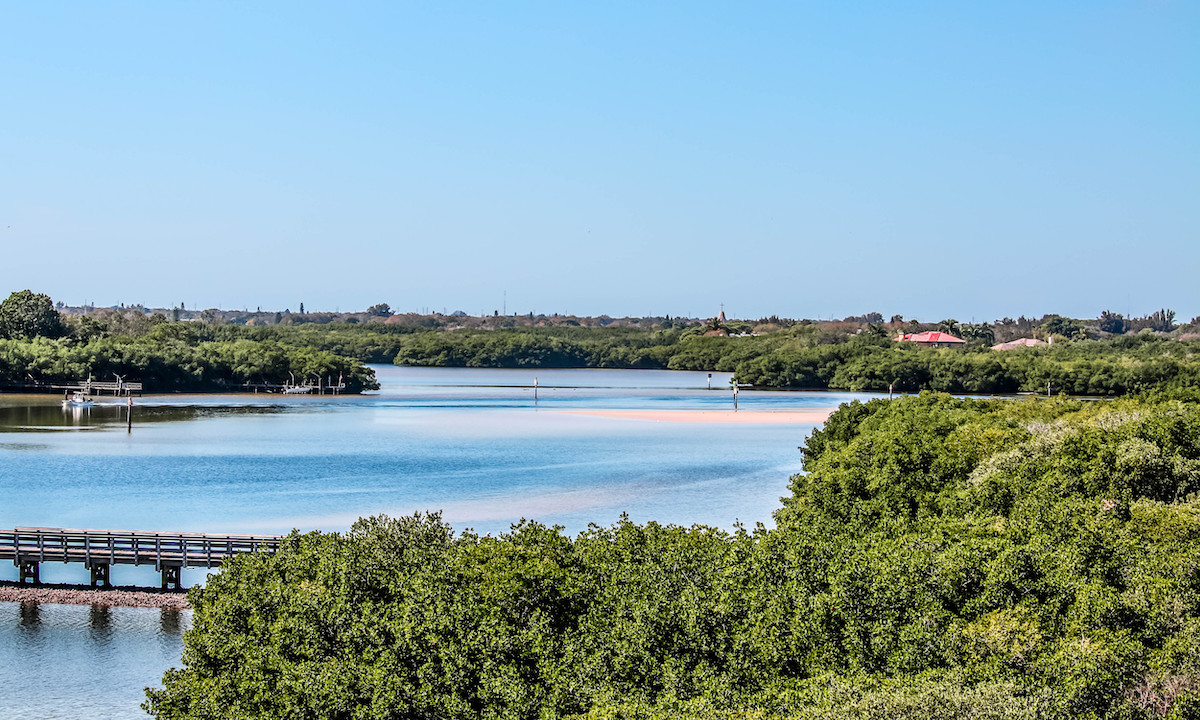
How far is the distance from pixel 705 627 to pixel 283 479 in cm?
4503

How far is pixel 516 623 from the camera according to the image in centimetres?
2125

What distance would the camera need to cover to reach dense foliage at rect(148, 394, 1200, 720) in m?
18.4

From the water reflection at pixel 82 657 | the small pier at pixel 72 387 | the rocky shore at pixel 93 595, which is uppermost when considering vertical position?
the small pier at pixel 72 387

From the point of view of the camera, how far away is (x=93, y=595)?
33.8 m

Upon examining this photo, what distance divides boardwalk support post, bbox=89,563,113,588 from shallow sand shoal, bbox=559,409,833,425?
7538cm

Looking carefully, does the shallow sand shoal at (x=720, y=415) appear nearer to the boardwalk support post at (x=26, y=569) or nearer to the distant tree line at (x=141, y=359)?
the distant tree line at (x=141, y=359)

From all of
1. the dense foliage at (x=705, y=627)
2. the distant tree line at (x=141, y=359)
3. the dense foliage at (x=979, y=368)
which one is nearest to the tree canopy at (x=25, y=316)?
the distant tree line at (x=141, y=359)

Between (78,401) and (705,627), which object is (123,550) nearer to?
(705,627)

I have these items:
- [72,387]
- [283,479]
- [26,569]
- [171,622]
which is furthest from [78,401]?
[171,622]

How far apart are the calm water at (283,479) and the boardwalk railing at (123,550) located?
1526 mm

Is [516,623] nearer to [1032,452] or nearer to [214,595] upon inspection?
[214,595]

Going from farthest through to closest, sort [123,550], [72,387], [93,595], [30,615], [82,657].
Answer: [72,387] → [123,550] → [93,595] → [30,615] → [82,657]

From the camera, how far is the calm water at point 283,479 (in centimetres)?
3072

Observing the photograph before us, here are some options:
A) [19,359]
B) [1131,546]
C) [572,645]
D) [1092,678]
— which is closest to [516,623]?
[572,645]
